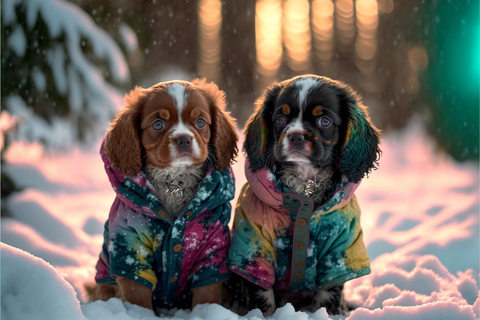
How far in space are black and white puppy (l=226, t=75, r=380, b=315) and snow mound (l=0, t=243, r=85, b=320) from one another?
1430mm

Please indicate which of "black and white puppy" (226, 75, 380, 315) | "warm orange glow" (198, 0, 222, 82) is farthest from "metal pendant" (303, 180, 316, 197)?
"warm orange glow" (198, 0, 222, 82)

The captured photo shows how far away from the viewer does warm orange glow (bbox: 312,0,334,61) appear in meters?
7.86

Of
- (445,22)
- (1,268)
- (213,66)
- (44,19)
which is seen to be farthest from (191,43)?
(1,268)

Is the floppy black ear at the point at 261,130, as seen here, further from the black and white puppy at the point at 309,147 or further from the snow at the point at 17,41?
the snow at the point at 17,41

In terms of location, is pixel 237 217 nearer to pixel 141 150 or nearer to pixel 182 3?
pixel 141 150

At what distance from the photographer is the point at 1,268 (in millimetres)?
2180

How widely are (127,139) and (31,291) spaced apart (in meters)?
1.46

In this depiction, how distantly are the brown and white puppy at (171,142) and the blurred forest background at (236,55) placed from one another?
190 centimetres

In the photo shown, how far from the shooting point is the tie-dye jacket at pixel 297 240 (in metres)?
3.34

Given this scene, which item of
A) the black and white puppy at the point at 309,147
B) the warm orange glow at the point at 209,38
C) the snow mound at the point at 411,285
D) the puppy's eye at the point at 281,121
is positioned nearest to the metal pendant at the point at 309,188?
the black and white puppy at the point at 309,147

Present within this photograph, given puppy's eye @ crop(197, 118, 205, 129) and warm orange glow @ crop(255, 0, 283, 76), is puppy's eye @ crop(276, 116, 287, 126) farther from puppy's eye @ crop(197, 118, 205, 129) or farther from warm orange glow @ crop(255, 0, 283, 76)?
warm orange glow @ crop(255, 0, 283, 76)

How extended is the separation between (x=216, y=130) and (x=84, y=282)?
2006 mm

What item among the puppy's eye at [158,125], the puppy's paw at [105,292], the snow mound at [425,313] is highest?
the puppy's eye at [158,125]

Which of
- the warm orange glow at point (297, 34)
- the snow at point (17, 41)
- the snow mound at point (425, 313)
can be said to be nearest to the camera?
the snow mound at point (425, 313)
